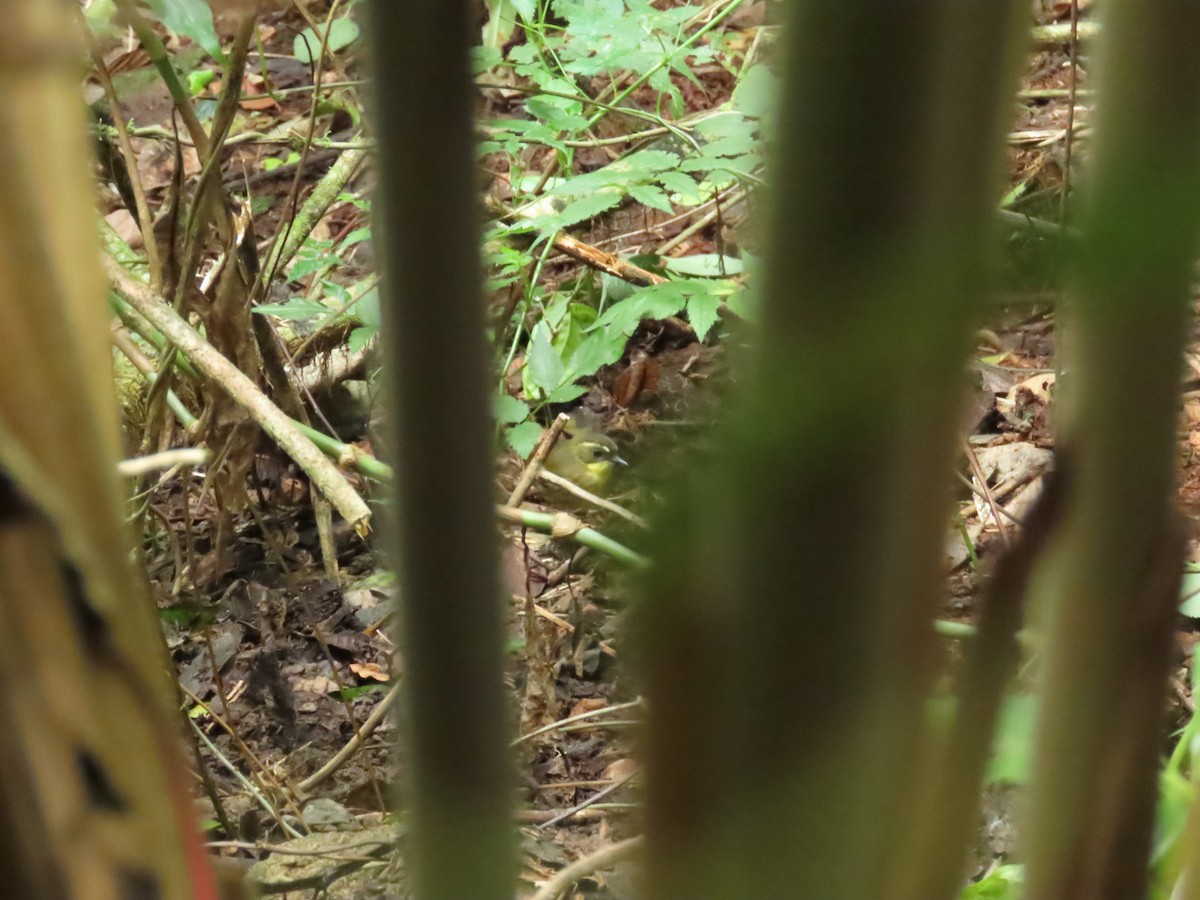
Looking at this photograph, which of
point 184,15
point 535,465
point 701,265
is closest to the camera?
point 184,15

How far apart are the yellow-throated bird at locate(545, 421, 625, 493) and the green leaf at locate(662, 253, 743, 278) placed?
24 centimetres

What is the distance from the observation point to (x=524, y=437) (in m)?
1.04

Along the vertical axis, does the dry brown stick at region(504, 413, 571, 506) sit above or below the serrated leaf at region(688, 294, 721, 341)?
below

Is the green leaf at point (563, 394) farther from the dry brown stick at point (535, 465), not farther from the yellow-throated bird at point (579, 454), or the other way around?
the yellow-throated bird at point (579, 454)

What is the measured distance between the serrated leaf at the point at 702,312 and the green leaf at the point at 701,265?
306 millimetres

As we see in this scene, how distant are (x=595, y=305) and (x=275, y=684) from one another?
0.63m

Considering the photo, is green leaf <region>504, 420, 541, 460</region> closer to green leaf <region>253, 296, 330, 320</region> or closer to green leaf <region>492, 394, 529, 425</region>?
green leaf <region>492, 394, 529, 425</region>

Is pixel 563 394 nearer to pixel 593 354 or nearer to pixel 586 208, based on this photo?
pixel 593 354

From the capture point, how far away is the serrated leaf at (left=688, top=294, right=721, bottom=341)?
3.48ft

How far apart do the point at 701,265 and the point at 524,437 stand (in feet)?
1.75

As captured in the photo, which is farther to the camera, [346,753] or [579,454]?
[579,454]

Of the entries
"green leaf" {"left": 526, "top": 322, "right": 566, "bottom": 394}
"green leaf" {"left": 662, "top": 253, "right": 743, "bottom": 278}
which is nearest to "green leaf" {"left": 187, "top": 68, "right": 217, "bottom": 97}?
"green leaf" {"left": 662, "top": 253, "right": 743, "bottom": 278}

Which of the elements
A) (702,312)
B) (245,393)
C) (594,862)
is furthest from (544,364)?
(594,862)

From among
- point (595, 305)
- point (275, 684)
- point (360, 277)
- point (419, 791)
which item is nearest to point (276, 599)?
point (275, 684)
